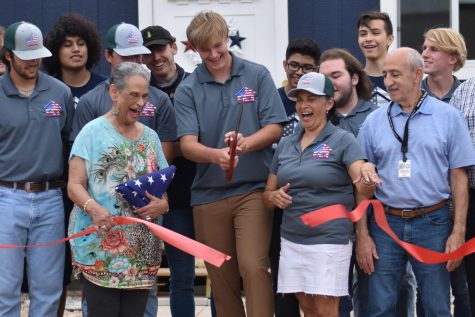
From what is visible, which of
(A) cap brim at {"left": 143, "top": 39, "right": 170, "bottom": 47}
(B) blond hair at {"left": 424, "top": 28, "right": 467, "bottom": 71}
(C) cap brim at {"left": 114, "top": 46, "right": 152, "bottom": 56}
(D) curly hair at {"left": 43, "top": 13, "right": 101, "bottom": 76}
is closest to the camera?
(C) cap brim at {"left": 114, "top": 46, "right": 152, "bottom": 56}

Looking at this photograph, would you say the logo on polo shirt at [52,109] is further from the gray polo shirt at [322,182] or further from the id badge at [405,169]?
the id badge at [405,169]

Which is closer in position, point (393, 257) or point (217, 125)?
point (393, 257)

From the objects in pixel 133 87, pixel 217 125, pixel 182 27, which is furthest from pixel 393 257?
pixel 182 27

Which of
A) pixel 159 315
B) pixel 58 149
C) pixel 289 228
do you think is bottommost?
pixel 159 315

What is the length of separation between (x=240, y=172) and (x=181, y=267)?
2.89 feet

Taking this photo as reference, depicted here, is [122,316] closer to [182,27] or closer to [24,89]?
[24,89]

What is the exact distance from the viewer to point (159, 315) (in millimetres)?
8438

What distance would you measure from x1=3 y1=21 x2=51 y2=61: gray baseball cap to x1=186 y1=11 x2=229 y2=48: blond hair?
2.99 ft

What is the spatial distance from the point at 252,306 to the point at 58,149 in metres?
1.54

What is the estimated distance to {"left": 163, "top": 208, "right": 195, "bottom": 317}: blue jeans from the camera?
22.9 feet

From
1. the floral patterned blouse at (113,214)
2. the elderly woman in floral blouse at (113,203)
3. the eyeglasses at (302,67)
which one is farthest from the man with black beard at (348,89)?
the floral patterned blouse at (113,214)

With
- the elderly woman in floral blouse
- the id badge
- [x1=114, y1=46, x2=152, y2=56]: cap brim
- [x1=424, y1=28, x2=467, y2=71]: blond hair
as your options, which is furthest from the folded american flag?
[x1=424, y1=28, x2=467, y2=71]: blond hair

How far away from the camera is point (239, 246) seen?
6.52m

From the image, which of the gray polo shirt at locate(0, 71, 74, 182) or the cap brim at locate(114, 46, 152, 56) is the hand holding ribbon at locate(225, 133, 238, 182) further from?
the gray polo shirt at locate(0, 71, 74, 182)
